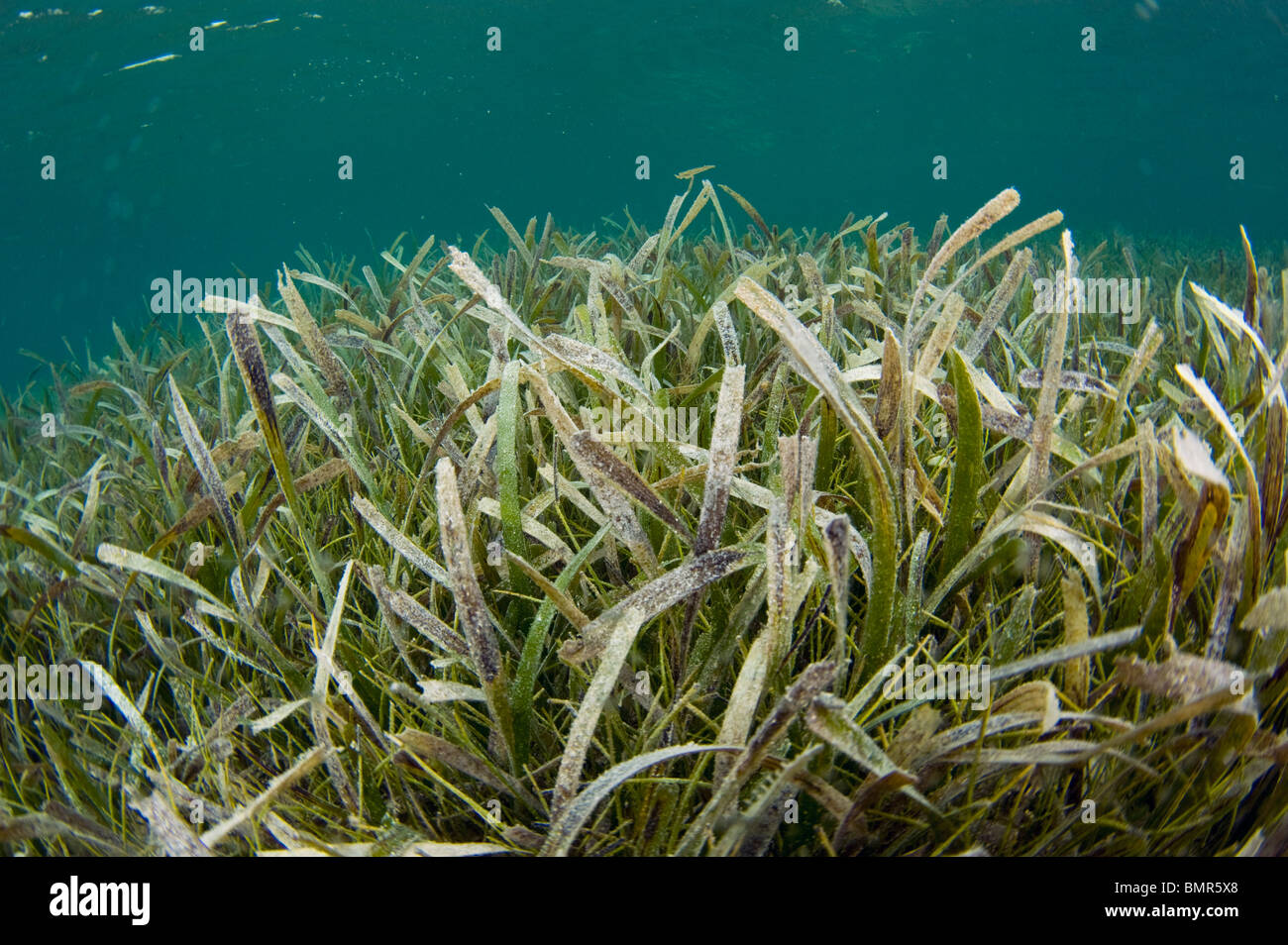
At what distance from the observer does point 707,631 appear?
3.85ft

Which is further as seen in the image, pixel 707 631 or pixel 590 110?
pixel 590 110

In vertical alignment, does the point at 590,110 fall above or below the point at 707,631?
above

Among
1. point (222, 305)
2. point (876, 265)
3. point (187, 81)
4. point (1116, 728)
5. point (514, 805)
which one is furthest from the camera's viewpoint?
point (187, 81)

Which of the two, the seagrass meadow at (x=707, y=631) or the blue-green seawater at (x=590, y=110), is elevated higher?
the blue-green seawater at (x=590, y=110)

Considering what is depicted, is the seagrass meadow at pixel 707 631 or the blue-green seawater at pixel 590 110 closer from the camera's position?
the seagrass meadow at pixel 707 631

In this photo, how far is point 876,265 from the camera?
117 inches

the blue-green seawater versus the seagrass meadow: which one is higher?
the blue-green seawater

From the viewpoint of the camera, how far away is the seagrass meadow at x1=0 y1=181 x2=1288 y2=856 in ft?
3.16

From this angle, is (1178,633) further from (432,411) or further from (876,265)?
(876,265)

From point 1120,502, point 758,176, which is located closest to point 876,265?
point 1120,502

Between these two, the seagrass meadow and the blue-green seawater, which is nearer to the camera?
the seagrass meadow

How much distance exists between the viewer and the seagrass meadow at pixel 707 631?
38.0 inches

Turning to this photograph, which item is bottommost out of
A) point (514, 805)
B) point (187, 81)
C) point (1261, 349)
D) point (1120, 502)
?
point (514, 805)

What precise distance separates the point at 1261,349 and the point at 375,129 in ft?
190
